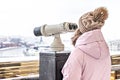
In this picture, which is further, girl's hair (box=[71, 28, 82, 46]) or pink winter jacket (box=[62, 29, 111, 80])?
girl's hair (box=[71, 28, 82, 46])

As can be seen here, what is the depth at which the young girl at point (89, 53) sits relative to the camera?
4.71 feet

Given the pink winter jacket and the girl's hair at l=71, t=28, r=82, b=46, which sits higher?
the girl's hair at l=71, t=28, r=82, b=46

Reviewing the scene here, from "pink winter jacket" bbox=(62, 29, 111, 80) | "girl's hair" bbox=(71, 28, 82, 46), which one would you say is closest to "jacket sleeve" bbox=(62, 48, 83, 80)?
"pink winter jacket" bbox=(62, 29, 111, 80)

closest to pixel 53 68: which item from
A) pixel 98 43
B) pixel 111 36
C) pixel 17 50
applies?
pixel 98 43

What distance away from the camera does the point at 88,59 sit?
1470mm

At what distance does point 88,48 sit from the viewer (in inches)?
57.6

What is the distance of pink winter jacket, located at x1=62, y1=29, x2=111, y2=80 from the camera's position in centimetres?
143

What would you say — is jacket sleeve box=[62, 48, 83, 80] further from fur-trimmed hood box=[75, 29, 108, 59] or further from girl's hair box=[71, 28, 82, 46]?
girl's hair box=[71, 28, 82, 46]

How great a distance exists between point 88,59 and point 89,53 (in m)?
0.04

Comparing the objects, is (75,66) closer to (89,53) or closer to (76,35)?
(89,53)

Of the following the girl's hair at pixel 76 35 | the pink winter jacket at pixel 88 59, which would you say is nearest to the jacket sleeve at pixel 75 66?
the pink winter jacket at pixel 88 59

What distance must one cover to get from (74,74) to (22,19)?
1.79 metres

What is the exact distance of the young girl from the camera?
144 cm

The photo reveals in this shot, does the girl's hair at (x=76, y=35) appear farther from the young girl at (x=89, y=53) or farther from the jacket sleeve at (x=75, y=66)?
the jacket sleeve at (x=75, y=66)
